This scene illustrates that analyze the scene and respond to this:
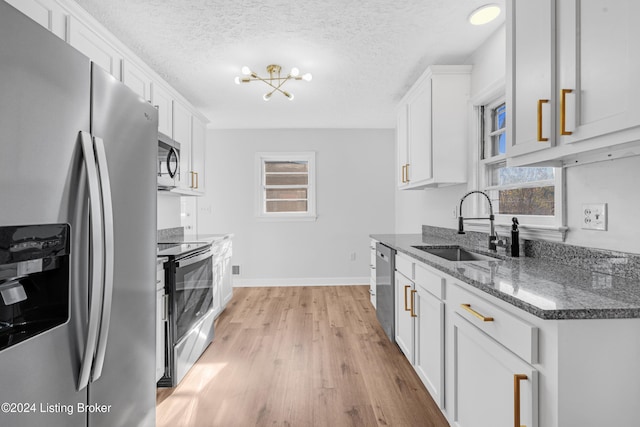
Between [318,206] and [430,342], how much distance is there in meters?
3.33

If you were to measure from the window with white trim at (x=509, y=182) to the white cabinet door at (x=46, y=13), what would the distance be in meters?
2.65

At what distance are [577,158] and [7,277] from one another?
2027 mm

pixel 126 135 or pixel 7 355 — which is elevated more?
pixel 126 135

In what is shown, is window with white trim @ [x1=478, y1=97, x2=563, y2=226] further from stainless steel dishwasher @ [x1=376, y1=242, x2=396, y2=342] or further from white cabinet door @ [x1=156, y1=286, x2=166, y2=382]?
white cabinet door @ [x1=156, y1=286, x2=166, y2=382]

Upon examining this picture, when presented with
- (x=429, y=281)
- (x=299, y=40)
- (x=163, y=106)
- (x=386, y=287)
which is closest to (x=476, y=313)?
(x=429, y=281)

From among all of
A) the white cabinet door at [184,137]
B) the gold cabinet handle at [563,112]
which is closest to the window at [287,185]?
the white cabinet door at [184,137]

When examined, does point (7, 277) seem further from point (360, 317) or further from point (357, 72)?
point (360, 317)

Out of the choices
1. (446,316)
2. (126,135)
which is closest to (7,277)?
(126,135)

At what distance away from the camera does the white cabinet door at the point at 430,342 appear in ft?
5.50

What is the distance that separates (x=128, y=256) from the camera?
3.80 ft

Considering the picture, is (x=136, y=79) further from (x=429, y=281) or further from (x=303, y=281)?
(x=303, y=281)

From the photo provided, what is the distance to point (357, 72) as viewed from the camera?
2947 mm

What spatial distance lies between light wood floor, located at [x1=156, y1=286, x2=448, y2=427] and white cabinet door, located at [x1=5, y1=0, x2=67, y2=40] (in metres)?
2.16

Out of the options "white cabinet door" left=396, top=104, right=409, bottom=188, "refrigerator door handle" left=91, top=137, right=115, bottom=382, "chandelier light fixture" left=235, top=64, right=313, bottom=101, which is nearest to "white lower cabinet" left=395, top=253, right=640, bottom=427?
"refrigerator door handle" left=91, top=137, right=115, bottom=382
